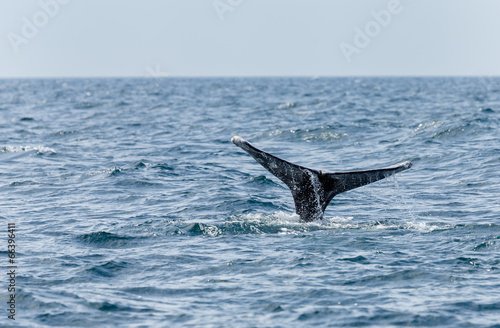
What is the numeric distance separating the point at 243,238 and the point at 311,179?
1.60 meters

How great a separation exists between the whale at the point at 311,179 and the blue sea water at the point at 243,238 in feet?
1.54

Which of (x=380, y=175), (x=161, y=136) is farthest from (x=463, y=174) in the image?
(x=161, y=136)

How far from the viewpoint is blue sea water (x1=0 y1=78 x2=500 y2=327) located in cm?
922

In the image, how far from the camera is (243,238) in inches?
503

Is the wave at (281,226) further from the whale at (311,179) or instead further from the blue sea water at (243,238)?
the whale at (311,179)

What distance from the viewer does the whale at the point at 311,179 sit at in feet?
38.9

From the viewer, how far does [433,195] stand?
17078 mm

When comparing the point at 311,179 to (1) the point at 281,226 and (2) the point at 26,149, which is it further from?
(2) the point at 26,149

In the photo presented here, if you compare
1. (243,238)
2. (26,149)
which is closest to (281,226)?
(243,238)

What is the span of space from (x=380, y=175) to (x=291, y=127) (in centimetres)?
2159

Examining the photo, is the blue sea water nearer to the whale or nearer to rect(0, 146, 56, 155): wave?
rect(0, 146, 56, 155): wave

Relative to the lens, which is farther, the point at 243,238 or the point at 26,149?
the point at 26,149

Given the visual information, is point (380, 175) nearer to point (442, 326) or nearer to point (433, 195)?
point (442, 326)

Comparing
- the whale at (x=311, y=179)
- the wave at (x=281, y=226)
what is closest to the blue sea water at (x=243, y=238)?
the wave at (x=281, y=226)
